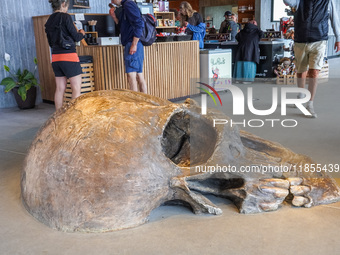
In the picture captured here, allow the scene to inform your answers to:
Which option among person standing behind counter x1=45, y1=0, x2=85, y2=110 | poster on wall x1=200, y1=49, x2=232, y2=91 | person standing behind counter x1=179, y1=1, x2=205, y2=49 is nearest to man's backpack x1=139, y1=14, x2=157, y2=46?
person standing behind counter x1=45, y1=0, x2=85, y2=110

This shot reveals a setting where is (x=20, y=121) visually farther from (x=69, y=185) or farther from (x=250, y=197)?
(x=250, y=197)

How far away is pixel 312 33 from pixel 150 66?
2666 mm

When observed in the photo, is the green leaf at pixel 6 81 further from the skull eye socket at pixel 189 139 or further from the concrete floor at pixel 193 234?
the skull eye socket at pixel 189 139

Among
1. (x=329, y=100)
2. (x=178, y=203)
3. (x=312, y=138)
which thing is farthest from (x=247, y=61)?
(x=178, y=203)

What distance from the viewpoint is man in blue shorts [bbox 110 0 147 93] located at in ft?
16.9

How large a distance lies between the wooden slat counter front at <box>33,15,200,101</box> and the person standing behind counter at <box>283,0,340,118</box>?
1773 millimetres

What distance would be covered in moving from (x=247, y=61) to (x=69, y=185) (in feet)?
24.0

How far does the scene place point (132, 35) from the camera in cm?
538

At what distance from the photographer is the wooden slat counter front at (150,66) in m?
6.15

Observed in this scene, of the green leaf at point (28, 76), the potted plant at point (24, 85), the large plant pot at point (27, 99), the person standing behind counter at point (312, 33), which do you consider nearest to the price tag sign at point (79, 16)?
the potted plant at point (24, 85)

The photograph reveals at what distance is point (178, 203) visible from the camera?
268 centimetres

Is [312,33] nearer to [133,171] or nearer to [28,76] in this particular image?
[133,171]

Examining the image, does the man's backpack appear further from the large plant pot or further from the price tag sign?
the large plant pot

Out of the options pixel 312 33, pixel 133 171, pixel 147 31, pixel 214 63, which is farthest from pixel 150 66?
pixel 133 171
